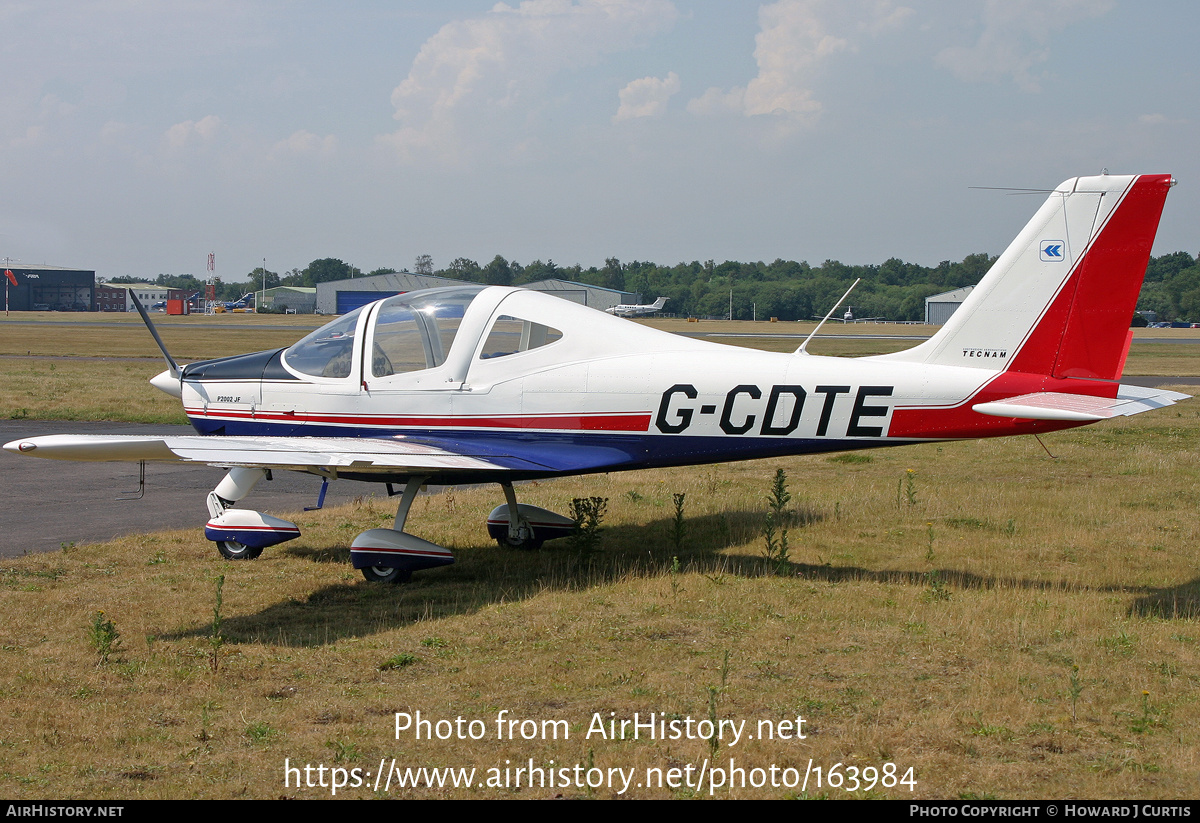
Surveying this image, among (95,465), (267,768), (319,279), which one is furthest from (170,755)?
(319,279)

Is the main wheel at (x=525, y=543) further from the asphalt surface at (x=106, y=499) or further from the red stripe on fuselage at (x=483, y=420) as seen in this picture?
the asphalt surface at (x=106, y=499)

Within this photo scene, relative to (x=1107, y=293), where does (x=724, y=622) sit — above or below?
below

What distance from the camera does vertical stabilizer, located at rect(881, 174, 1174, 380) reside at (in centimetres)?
768

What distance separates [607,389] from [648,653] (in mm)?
2760

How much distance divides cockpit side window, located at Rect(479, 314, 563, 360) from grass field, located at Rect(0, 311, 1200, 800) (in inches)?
81.1

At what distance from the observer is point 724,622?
7.25m

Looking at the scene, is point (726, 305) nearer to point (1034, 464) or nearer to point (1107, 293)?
point (1034, 464)

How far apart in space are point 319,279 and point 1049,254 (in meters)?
174

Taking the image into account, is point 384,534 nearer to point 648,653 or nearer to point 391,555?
point 391,555

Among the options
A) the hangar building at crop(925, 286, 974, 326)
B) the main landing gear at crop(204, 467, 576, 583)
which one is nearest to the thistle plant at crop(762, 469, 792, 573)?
the main landing gear at crop(204, 467, 576, 583)

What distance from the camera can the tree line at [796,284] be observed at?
115 meters

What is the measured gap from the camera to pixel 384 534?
8.61 m

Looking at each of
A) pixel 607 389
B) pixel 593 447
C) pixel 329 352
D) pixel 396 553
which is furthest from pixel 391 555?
pixel 607 389
